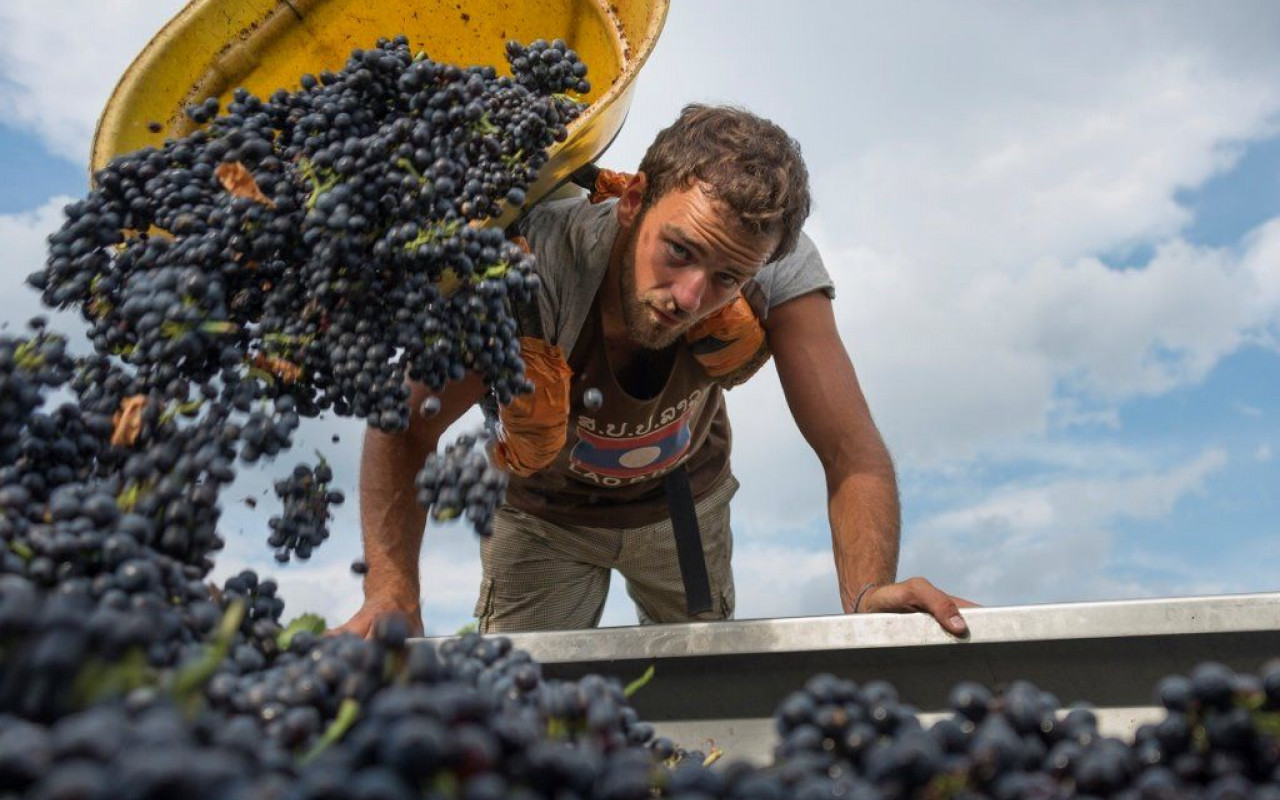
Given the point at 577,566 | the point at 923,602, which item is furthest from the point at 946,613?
the point at 577,566

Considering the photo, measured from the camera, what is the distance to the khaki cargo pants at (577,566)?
360 centimetres

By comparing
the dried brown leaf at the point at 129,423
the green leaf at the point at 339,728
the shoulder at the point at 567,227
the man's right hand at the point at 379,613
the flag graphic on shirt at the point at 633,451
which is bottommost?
the green leaf at the point at 339,728

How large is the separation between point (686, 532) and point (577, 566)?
1.70 feet

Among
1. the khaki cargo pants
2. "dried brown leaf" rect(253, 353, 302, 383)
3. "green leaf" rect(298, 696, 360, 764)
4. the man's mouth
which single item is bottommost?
"green leaf" rect(298, 696, 360, 764)

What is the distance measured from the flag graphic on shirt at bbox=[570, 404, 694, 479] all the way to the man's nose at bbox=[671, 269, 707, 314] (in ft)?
2.14

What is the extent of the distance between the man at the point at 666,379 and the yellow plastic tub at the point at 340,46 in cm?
45

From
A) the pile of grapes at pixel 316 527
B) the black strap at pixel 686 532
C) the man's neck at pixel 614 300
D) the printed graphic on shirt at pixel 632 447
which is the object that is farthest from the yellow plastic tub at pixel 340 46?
the black strap at pixel 686 532

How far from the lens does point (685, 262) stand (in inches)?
100

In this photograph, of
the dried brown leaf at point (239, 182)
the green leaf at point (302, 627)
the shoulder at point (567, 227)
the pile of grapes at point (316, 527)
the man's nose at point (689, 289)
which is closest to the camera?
the pile of grapes at point (316, 527)

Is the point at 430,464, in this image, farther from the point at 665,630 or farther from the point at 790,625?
the point at 790,625

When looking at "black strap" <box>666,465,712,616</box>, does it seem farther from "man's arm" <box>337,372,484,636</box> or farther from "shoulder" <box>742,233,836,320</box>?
"man's arm" <box>337,372,484,636</box>

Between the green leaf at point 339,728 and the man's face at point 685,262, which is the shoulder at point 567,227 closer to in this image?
the man's face at point 685,262

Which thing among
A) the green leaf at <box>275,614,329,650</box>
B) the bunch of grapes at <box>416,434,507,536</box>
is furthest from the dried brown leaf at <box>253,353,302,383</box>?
the green leaf at <box>275,614,329,650</box>

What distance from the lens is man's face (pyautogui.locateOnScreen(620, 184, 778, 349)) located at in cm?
251
